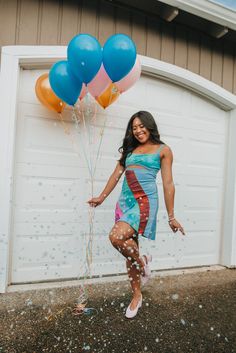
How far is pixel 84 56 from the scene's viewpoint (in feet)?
7.28

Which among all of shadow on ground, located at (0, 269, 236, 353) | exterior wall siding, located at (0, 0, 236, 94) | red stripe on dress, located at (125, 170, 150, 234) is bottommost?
shadow on ground, located at (0, 269, 236, 353)

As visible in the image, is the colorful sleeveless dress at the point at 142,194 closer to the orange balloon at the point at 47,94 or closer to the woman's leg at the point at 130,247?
the woman's leg at the point at 130,247

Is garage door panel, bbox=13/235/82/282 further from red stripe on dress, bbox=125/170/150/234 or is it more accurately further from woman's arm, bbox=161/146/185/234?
woman's arm, bbox=161/146/185/234

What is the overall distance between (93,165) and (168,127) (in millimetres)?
1101

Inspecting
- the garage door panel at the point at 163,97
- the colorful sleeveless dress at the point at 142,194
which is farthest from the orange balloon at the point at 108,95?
the garage door panel at the point at 163,97

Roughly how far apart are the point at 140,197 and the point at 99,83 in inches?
40.7

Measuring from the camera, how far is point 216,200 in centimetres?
408

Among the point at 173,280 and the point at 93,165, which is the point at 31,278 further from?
the point at 173,280

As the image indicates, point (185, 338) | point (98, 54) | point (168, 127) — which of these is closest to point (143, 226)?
point (185, 338)

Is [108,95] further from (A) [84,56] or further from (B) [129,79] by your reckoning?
(A) [84,56]

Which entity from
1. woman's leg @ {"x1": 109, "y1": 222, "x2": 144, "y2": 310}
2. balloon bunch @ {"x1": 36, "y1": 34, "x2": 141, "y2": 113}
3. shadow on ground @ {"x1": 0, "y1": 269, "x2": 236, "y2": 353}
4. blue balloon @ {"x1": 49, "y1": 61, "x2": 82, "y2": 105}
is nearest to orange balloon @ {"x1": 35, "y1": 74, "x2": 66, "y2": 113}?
balloon bunch @ {"x1": 36, "y1": 34, "x2": 141, "y2": 113}

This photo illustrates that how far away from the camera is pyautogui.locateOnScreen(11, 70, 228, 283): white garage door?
3.03 m

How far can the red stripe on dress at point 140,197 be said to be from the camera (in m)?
2.35

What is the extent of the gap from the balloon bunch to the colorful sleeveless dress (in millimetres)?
682
